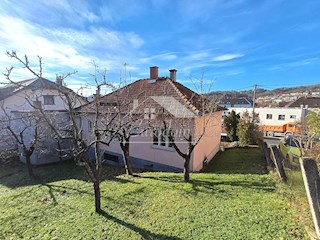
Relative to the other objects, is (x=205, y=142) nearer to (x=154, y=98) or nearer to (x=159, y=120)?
(x=159, y=120)

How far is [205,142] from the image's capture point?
1241 centimetres

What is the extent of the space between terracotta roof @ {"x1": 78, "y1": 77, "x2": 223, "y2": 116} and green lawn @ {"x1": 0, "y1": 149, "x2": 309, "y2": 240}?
4.04 m

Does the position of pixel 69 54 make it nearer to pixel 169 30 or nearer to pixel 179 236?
pixel 169 30

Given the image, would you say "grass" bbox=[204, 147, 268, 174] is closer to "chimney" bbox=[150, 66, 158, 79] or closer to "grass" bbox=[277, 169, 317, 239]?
"grass" bbox=[277, 169, 317, 239]

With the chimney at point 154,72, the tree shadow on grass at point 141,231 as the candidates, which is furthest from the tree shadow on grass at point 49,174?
the chimney at point 154,72

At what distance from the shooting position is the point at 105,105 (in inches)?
499

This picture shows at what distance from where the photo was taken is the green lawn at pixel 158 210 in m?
4.79

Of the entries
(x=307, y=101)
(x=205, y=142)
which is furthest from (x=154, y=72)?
(x=307, y=101)

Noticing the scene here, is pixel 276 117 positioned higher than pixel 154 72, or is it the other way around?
pixel 154 72

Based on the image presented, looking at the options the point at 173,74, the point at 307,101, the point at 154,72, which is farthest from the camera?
the point at 307,101

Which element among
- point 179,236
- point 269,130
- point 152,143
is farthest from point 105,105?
point 269,130

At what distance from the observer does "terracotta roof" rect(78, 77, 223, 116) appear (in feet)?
34.1

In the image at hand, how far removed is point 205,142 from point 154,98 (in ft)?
15.2

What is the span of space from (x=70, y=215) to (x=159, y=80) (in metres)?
11.1
